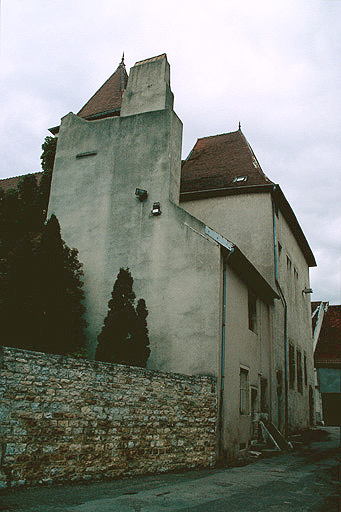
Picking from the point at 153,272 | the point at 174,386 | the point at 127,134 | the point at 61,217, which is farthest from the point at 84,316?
the point at 127,134

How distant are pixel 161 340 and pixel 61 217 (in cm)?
600

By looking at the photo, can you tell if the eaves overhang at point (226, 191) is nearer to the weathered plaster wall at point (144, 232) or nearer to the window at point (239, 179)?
the window at point (239, 179)

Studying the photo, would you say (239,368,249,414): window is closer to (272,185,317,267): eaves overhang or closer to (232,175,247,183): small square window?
(272,185,317,267): eaves overhang

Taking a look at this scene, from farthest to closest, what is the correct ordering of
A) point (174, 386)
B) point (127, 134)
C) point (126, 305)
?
1. point (127, 134)
2. point (126, 305)
3. point (174, 386)

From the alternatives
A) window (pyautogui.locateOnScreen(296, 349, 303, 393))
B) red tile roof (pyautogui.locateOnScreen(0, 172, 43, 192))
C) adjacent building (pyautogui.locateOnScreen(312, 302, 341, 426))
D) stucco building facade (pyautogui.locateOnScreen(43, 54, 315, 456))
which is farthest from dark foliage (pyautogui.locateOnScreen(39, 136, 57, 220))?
adjacent building (pyautogui.locateOnScreen(312, 302, 341, 426))

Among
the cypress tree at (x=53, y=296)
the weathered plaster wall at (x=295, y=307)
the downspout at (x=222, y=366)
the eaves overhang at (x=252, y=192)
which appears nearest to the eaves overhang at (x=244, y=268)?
the downspout at (x=222, y=366)

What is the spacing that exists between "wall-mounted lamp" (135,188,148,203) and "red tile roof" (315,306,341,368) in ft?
57.0

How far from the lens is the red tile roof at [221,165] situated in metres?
17.2

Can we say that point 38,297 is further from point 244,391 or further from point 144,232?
point 244,391

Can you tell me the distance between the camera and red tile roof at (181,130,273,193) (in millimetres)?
17219

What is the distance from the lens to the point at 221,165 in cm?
1867

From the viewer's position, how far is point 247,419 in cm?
1277

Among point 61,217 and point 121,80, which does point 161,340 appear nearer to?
point 61,217

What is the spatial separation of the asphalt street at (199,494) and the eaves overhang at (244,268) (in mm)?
5288
